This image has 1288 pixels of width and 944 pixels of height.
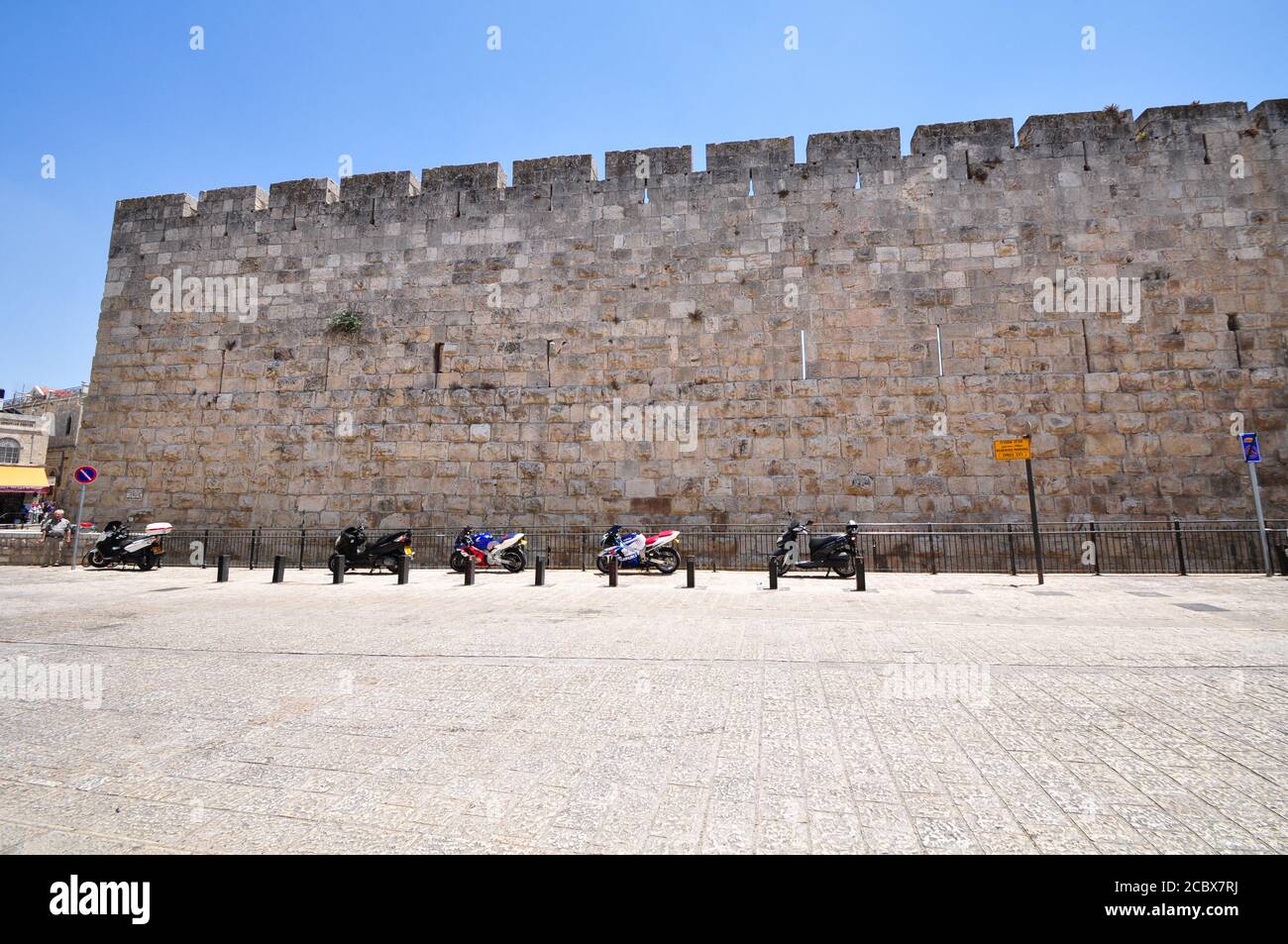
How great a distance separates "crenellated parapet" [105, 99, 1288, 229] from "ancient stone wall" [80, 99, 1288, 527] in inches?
2.3

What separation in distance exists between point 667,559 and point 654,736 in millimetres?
8490

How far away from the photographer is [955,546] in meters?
Result: 11.3

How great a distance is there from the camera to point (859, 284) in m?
12.6

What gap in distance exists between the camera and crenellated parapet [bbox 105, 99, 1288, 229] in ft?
39.7

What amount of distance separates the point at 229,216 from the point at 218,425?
5632mm

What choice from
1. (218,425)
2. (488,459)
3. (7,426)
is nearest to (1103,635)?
(488,459)

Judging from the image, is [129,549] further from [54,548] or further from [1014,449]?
[1014,449]
